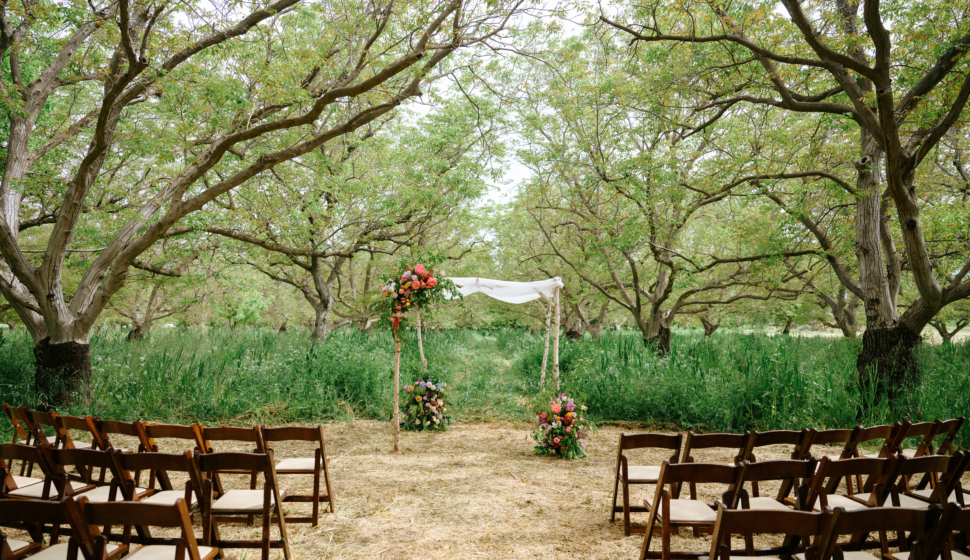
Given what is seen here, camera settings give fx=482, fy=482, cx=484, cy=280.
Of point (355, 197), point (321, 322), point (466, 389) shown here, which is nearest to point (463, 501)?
point (466, 389)

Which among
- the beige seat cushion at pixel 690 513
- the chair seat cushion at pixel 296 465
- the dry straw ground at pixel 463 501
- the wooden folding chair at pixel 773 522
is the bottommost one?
the dry straw ground at pixel 463 501

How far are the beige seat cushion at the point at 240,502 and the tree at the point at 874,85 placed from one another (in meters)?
5.93

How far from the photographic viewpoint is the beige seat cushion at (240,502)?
3.01m

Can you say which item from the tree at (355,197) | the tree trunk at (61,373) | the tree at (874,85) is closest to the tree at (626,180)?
the tree at (874,85)

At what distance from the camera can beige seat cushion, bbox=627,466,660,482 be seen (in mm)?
3592

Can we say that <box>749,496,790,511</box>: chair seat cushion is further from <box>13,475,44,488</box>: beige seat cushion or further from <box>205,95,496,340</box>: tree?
<box>205,95,496,340</box>: tree

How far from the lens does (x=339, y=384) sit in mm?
8328

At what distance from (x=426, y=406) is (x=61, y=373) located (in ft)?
16.4

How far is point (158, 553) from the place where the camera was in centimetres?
244

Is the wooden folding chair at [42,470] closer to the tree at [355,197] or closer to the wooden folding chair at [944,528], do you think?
the wooden folding chair at [944,528]

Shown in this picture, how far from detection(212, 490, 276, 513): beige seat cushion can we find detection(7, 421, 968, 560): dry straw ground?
0.40 m

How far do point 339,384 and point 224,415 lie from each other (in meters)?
1.86

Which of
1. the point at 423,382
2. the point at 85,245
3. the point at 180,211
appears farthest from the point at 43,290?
the point at 423,382

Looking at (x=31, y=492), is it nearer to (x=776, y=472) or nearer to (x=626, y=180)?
(x=776, y=472)
